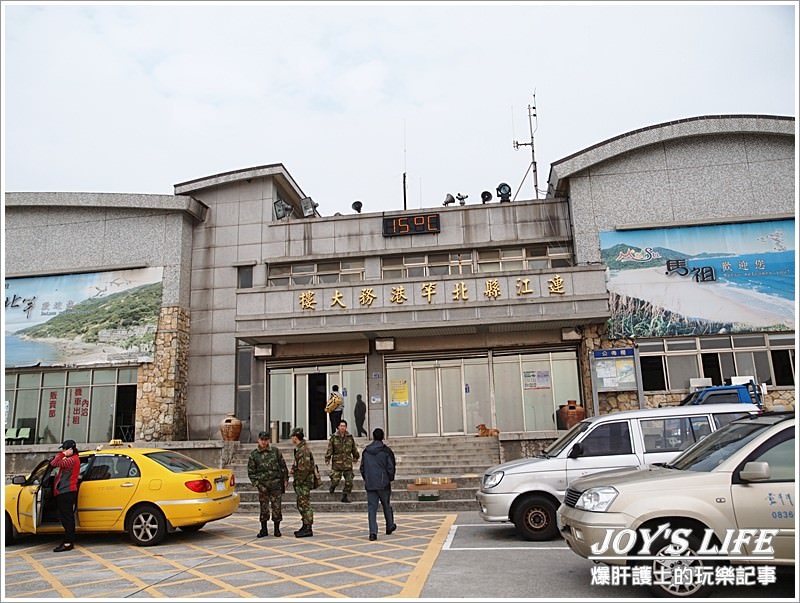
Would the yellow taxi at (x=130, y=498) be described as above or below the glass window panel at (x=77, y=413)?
below

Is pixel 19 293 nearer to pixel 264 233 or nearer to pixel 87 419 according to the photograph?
pixel 87 419

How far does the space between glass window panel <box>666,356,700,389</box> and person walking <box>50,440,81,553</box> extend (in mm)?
14773

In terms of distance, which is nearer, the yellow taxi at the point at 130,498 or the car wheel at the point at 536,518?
the car wheel at the point at 536,518

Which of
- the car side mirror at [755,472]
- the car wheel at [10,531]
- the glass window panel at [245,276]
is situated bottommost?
the car wheel at [10,531]

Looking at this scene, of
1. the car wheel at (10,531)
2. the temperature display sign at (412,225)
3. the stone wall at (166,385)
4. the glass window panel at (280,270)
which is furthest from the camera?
the glass window panel at (280,270)

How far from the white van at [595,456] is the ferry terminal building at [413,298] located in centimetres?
677

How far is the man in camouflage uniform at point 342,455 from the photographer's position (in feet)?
40.6

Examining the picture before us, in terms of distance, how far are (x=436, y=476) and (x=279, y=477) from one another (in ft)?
16.3

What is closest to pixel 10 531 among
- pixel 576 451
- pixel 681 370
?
pixel 576 451

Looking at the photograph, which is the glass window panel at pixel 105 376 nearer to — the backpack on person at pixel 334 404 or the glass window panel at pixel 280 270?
the glass window panel at pixel 280 270

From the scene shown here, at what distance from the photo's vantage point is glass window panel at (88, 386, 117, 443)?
64.5 feet

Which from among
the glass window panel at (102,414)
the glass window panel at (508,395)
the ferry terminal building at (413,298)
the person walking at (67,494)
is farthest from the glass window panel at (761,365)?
the glass window panel at (102,414)

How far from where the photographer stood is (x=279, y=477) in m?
9.88

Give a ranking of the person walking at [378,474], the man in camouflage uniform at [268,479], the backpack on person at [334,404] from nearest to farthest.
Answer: the person walking at [378,474] < the man in camouflage uniform at [268,479] < the backpack on person at [334,404]
